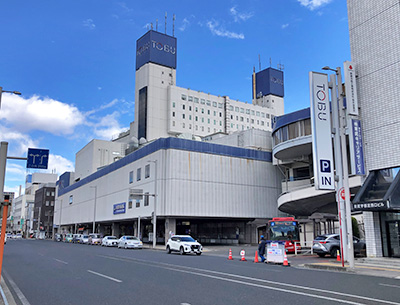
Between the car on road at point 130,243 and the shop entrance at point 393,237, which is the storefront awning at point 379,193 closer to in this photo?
the shop entrance at point 393,237

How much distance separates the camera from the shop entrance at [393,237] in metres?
20.1

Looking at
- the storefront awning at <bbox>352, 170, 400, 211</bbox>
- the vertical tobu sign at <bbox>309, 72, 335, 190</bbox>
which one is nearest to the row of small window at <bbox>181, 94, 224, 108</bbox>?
the vertical tobu sign at <bbox>309, 72, 335, 190</bbox>

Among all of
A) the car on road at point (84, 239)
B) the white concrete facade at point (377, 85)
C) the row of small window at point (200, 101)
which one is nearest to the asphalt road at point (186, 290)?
the white concrete facade at point (377, 85)

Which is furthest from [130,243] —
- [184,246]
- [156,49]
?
[156,49]

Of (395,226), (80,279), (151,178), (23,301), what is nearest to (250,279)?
(80,279)

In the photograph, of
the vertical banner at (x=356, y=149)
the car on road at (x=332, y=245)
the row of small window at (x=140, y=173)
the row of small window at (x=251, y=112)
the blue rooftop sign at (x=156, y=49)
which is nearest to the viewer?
the vertical banner at (x=356, y=149)

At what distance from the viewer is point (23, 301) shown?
8.96 metres

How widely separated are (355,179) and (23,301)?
2261 cm

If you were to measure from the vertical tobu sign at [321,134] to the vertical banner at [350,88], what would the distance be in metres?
1.46

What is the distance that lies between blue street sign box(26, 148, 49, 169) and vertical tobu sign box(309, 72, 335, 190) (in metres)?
15.0

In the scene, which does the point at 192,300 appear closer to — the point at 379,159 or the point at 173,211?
the point at 379,159

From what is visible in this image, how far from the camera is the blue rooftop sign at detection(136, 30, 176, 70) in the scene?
9569 cm

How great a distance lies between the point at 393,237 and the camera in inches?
802

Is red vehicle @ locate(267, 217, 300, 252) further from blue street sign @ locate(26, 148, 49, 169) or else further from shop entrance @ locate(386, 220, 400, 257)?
blue street sign @ locate(26, 148, 49, 169)
